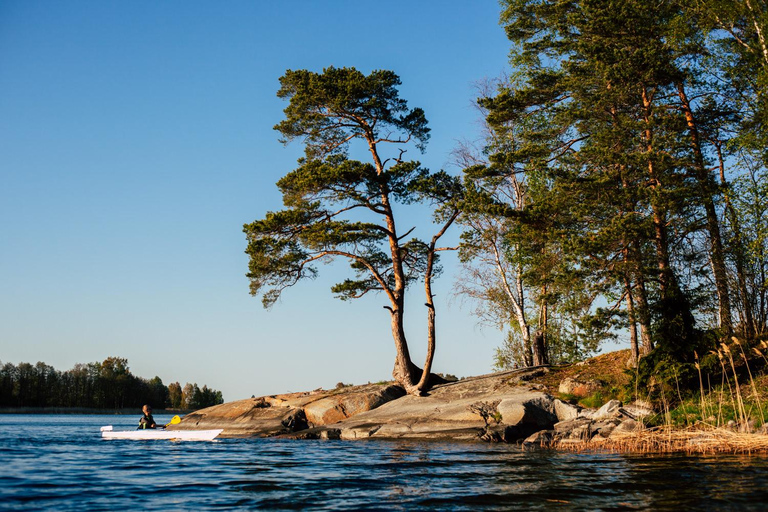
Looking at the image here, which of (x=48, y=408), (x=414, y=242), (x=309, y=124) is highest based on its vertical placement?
(x=309, y=124)

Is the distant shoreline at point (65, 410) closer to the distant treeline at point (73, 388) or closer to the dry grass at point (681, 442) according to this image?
the distant treeline at point (73, 388)

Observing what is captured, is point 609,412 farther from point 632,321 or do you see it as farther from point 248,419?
point 248,419

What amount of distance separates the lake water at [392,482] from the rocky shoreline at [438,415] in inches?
110

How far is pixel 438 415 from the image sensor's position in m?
20.7

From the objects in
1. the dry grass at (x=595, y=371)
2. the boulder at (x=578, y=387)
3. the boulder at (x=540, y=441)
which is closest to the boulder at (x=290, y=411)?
the dry grass at (x=595, y=371)

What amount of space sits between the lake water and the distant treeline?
96.0m

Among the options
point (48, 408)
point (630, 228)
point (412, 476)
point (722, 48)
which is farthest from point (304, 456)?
point (48, 408)

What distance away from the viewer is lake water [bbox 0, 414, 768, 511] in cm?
796

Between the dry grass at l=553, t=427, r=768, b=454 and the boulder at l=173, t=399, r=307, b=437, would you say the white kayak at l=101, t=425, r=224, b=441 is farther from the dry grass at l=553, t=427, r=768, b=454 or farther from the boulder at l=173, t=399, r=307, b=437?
the dry grass at l=553, t=427, r=768, b=454

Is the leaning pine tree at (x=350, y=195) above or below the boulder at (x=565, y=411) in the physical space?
above

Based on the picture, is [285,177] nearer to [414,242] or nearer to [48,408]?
[414,242]

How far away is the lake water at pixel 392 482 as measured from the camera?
796 cm

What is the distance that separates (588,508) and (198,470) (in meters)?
8.33

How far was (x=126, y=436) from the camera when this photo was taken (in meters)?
22.5
